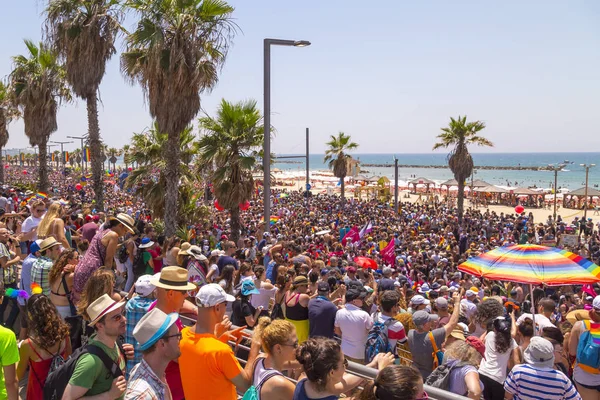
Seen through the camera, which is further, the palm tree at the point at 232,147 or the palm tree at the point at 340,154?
the palm tree at the point at 340,154

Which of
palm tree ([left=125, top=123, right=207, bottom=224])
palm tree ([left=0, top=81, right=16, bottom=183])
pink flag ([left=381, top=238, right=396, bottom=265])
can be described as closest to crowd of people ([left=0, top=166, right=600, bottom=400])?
pink flag ([left=381, top=238, right=396, bottom=265])

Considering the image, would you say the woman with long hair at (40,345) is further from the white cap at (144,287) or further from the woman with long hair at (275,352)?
the woman with long hair at (275,352)

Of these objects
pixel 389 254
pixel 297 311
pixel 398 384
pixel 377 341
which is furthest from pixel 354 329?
pixel 389 254

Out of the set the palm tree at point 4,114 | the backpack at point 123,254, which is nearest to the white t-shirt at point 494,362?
the backpack at point 123,254

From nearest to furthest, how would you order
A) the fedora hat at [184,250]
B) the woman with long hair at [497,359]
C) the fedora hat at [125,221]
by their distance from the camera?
the woman with long hair at [497,359]
the fedora hat at [125,221]
the fedora hat at [184,250]

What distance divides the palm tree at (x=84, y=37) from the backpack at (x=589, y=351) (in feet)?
49.8

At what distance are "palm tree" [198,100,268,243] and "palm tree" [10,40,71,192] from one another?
858 cm

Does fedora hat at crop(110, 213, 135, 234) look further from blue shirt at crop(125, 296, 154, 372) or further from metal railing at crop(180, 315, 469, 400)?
metal railing at crop(180, 315, 469, 400)

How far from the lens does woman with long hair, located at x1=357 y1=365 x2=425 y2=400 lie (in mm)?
2581

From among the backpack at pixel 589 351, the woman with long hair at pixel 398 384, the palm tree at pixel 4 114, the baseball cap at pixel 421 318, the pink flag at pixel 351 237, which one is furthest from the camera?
the palm tree at pixel 4 114

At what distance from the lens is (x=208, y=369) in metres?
3.40

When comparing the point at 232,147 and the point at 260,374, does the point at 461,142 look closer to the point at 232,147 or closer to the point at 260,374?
the point at 232,147

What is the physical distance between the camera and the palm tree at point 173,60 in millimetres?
12914

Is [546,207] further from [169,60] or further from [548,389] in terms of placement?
[548,389]
